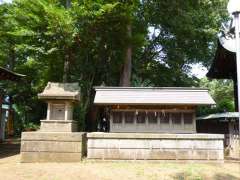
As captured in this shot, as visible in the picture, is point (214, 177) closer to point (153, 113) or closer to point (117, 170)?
point (117, 170)

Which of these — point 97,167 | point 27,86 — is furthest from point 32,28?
point 97,167

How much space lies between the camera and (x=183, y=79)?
24.5m

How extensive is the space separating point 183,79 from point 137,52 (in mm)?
4788

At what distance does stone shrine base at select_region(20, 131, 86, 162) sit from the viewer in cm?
1321

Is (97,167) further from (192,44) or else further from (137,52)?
(192,44)

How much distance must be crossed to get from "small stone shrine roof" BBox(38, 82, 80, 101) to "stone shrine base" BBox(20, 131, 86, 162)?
1812 millimetres

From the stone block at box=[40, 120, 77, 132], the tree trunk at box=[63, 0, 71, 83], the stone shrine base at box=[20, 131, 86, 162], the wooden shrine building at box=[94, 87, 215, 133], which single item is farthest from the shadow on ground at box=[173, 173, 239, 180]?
the tree trunk at box=[63, 0, 71, 83]

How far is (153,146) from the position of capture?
13.5 meters

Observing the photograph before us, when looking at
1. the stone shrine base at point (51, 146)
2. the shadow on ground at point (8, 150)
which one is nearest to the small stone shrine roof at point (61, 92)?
the stone shrine base at point (51, 146)

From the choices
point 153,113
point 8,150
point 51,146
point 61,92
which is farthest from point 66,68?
point 153,113

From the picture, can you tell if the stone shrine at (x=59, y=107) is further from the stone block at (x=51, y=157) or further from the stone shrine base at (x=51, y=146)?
the stone block at (x=51, y=157)

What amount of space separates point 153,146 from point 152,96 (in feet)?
8.58

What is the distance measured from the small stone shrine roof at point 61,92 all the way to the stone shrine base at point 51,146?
181 cm

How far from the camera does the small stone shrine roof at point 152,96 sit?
1387cm
